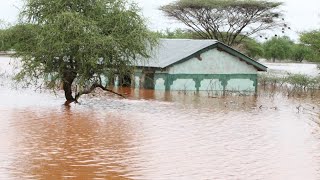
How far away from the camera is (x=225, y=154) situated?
50.7 ft

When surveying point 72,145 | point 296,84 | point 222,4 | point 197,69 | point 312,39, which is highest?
point 222,4

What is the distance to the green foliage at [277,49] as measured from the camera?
4063 inches

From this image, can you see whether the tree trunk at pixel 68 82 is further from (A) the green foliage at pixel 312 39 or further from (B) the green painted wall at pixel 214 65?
(A) the green foliage at pixel 312 39

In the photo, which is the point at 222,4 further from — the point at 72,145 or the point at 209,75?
the point at 72,145

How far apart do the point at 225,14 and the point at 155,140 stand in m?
38.3

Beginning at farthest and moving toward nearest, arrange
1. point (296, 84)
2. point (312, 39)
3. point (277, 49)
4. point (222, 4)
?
point (277, 49) < point (222, 4) < point (312, 39) < point (296, 84)

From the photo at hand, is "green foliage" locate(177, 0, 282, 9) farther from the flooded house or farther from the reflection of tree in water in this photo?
the reflection of tree in water

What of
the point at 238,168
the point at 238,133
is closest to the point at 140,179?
the point at 238,168

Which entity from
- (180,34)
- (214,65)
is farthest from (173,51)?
(180,34)

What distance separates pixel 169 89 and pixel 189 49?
2.99m

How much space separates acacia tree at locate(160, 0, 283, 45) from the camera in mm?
52719

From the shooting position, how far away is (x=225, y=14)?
54.1 metres

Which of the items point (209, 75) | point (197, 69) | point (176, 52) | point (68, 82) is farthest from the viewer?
point (176, 52)

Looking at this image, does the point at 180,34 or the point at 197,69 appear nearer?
the point at 197,69
